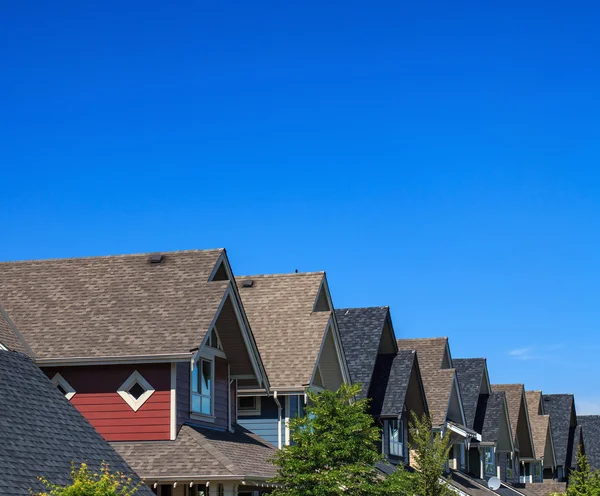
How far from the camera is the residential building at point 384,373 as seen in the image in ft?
137

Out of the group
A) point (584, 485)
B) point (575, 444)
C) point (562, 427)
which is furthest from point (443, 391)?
point (575, 444)

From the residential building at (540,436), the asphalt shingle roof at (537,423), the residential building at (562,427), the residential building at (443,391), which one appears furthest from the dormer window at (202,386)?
the residential building at (562,427)

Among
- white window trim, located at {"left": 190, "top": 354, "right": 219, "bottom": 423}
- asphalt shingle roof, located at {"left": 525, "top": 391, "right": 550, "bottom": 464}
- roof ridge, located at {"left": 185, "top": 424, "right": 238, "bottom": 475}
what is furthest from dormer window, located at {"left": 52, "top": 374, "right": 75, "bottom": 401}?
asphalt shingle roof, located at {"left": 525, "top": 391, "right": 550, "bottom": 464}

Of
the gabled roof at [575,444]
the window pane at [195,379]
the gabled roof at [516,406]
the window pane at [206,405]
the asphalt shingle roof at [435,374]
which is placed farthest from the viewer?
the gabled roof at [575,444]

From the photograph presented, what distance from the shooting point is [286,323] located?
3538 cm

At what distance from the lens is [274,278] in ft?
124

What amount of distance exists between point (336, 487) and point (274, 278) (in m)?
11.9

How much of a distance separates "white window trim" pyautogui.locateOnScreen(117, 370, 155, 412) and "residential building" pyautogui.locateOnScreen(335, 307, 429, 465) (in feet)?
48.2

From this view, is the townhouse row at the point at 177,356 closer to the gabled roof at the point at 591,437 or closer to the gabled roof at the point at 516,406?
the gabled roof at the point at 516,406

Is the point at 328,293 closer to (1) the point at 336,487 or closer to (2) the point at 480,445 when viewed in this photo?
(1) the point at 336,487

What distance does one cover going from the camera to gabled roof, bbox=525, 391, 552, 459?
69062 millimetres

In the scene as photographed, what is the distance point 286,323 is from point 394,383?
29.6 ft

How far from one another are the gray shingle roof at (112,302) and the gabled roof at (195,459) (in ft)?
7.53

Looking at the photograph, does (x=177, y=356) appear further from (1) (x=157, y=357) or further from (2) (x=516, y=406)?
(2) (x=516, y=406)
